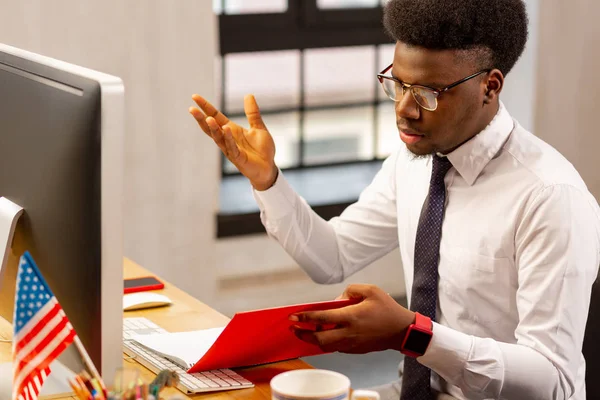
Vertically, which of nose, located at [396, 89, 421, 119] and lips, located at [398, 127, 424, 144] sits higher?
nose, located at [396, 89, 421, 119]

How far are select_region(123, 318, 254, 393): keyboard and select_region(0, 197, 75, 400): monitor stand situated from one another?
0.54ft

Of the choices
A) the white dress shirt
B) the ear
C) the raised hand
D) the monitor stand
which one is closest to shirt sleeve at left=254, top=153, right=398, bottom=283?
the white dress shirt

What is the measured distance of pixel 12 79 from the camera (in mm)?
1315

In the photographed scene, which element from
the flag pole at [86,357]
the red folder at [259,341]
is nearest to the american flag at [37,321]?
the flag pole at [86,357]

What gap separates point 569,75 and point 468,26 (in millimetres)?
2652

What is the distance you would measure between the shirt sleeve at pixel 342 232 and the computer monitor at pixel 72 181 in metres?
0.67

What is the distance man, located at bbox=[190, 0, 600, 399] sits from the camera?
150 cm

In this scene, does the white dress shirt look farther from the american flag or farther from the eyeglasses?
the american flag

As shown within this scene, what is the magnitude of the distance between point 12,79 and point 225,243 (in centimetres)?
236

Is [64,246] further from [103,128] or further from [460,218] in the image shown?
[460,218]

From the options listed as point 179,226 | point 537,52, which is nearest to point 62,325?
point 179,226

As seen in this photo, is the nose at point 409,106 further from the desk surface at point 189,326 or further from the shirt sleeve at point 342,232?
the desk surface at point 189,326

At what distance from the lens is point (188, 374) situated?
146 centimetres

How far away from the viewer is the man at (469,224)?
1.50 metres
